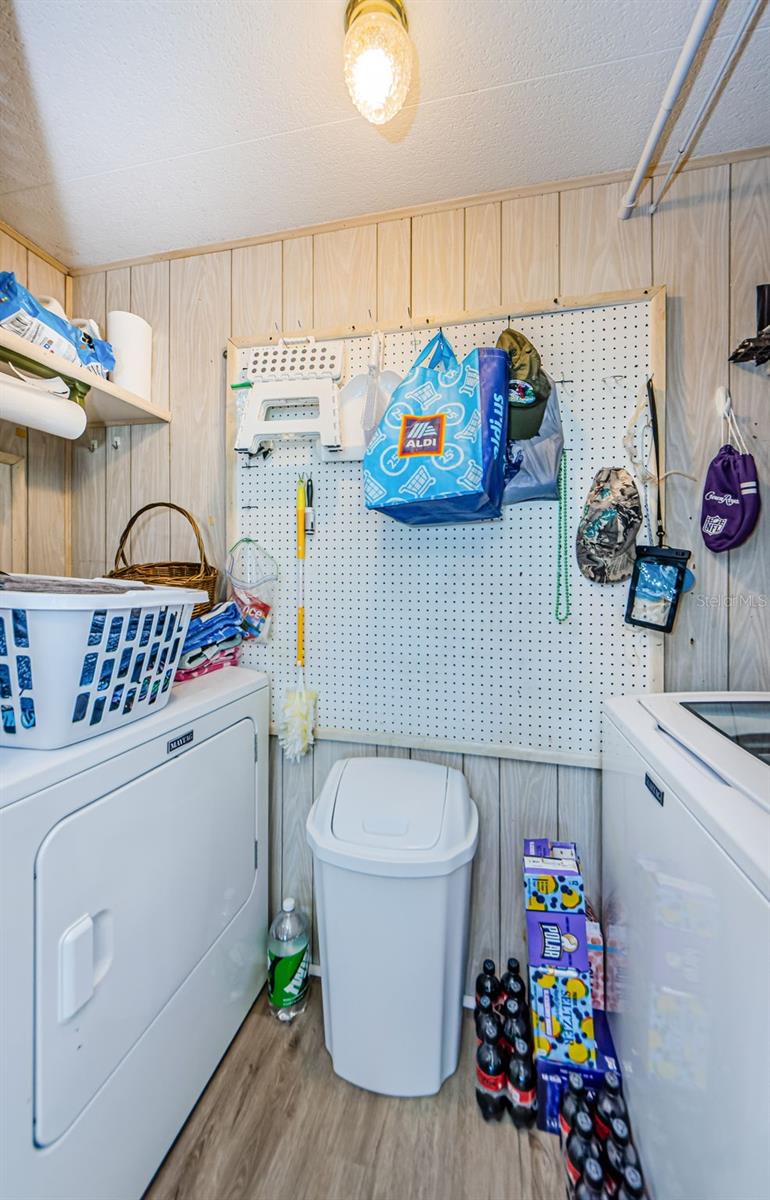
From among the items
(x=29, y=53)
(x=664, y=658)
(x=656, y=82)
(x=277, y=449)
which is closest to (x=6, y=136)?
(x=29, y=53)

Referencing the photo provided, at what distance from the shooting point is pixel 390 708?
1.52 metres

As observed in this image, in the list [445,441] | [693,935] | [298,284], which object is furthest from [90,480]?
[693,935]

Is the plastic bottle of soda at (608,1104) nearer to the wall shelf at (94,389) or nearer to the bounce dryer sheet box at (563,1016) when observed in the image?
the bounce dryer sheet box at (563,1016)

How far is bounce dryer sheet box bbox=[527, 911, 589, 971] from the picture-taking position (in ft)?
4.02

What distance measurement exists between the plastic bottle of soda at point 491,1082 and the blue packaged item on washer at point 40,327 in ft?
7.15

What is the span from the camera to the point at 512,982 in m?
1.35

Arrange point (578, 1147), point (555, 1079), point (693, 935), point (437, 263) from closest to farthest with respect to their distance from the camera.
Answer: point (693, 935) < point (578, 1147) < point (555, 1079) < point (437, 263)

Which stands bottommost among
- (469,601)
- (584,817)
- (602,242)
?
(584,817)

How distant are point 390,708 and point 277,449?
0.94 m

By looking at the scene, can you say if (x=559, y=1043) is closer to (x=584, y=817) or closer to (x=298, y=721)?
(x=584, y=817)

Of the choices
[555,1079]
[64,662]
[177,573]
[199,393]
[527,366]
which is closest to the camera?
[64,662]

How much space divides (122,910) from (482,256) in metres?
1.94

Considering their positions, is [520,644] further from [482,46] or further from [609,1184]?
[482,46]

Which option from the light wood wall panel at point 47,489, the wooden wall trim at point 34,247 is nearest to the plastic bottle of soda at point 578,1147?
the light wood wall panel at point 47,489
